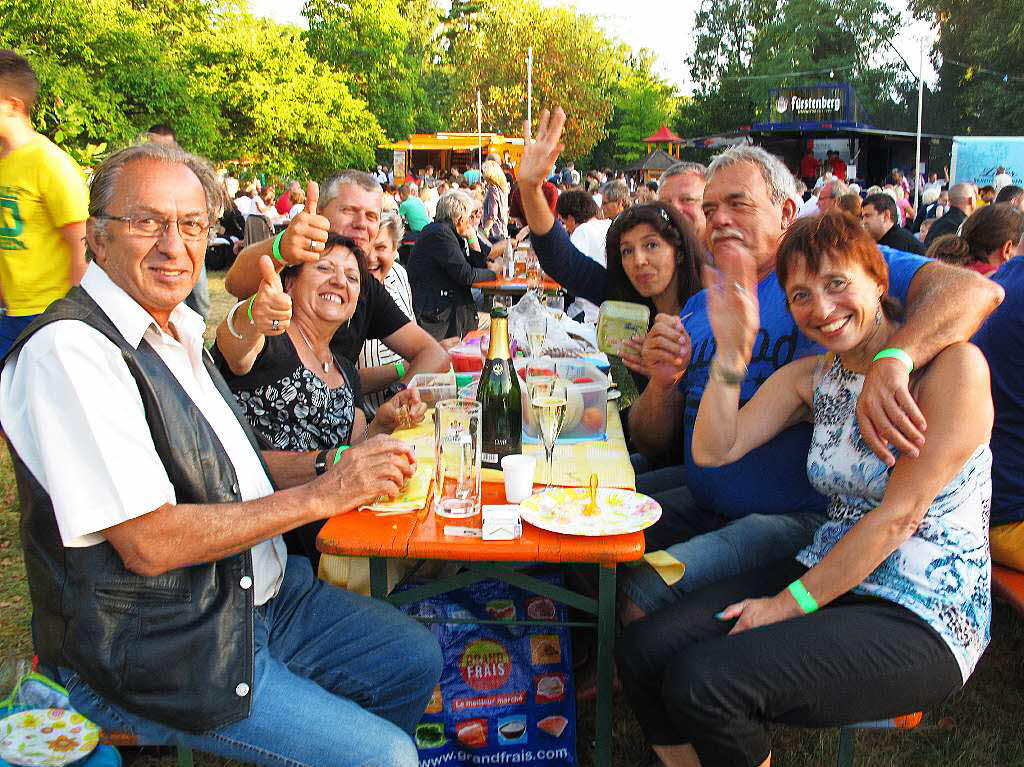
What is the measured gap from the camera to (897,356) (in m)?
1.70

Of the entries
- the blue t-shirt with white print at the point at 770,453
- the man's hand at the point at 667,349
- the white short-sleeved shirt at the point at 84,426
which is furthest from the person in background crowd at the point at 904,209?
the white short-sleeved shirt at the point at 84,426

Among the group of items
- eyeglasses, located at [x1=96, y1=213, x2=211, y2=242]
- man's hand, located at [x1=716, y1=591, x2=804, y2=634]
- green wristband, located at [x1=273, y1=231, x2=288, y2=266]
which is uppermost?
eyeglasses, located at [x1=96, y1=213, x2=211, y2=242]

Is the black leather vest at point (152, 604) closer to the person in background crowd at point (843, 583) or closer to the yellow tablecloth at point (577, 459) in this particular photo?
the yellow tablecloth at point (577, 459)

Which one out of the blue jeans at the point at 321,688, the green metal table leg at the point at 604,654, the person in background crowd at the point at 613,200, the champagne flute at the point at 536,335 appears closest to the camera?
the blue jeans at the point at 321,688

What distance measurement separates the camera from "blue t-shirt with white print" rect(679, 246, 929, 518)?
2171 mm

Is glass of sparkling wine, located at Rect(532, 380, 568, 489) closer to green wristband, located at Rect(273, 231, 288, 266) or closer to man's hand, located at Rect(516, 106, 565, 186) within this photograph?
green wristband, located at Rect(273, 231, 288, 266)

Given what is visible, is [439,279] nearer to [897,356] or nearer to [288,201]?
[897,356]

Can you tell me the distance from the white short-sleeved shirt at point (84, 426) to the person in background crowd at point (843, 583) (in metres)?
1.18

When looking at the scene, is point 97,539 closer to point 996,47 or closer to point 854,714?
point 854,714

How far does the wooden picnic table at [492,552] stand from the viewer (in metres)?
1.67

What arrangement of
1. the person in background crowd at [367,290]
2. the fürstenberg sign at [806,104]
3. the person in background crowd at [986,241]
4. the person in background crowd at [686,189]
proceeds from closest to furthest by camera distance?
the person in background crowd at [367,290]
the person in background crowd at [686,189]
the person in background crowd at [986,241]
the fürstenberg sign at [806,104]

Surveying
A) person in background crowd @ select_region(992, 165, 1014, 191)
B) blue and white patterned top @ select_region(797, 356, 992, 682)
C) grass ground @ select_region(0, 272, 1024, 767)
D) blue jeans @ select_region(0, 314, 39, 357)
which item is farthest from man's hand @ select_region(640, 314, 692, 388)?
person in background crowd @ select_region(992, 165, 1014, 191)

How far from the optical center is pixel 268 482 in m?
1.89

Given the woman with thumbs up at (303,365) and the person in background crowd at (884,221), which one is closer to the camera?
the woman with thumbs up at (303,365)
